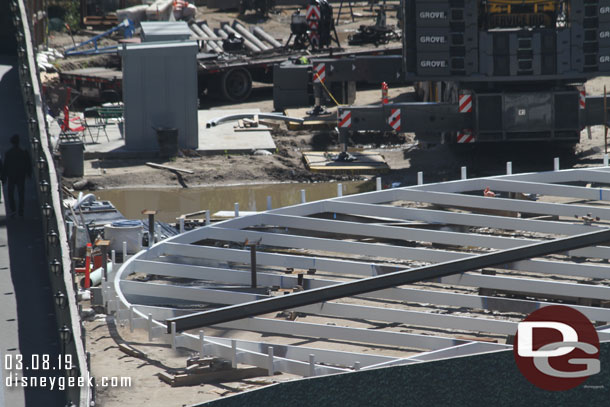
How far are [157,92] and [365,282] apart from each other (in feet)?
37.6

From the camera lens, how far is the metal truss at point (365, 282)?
1288 centimetres

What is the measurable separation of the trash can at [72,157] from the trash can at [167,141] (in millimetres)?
1945

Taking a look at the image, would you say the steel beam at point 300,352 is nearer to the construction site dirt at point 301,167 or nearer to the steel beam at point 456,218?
the construction site dirt at point 301,167

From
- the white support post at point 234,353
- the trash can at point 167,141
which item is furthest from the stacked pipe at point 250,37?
the white support post at point 234,353

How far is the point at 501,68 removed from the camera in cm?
2192

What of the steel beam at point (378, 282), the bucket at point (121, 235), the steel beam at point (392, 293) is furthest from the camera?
the bucket at point (121, 235)

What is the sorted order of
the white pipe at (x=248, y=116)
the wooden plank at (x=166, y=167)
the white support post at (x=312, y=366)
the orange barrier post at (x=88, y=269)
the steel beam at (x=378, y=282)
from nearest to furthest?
the white support post at (x=312, y=366) < the steel beam at (x=378, y=282) < the orange barrier post at (x=88, y=269) < the wooden plank at (x=166, y=167) < the white pipe at (x=248, y=116)

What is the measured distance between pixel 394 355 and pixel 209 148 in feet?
38.6

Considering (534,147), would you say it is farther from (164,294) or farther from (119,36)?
(119,36)

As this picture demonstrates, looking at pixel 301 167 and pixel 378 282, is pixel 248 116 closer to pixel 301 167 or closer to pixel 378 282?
pixel 301 167

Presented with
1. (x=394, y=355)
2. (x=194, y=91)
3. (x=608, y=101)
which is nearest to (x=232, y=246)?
(x=394, y=355)

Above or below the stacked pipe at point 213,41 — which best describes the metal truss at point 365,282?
below

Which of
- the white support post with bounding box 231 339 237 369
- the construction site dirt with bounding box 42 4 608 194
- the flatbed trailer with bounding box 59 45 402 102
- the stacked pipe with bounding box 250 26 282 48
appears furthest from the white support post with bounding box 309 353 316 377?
the stacked pipe with bounding box 250 26 282 48

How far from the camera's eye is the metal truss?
1288 cm
